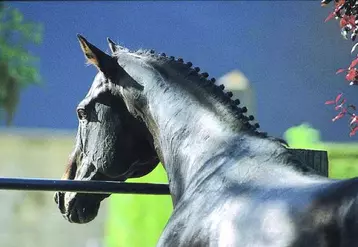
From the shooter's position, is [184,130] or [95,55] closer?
[184,130]

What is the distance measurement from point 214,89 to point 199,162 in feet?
0.96

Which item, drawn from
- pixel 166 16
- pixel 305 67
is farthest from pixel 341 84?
pixel 166 16

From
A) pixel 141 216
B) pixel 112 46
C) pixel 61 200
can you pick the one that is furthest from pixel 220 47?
pixel 112 46

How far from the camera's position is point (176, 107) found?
11.6 ft

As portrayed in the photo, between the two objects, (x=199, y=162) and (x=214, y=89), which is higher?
(x=214, y=89)

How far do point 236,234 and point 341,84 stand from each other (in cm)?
1150

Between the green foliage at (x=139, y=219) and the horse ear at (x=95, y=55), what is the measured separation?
140 inches

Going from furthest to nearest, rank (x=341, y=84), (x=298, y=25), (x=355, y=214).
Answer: (x=298, y=25) < (x=341, y=84) < (x=355, y=214)

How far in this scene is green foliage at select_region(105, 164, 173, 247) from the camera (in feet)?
24.7

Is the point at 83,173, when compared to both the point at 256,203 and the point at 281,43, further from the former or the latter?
the point at 281,43

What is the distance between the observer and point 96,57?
3.77m

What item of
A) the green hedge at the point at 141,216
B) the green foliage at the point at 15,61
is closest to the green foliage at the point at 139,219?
the green hedge at the point at 141,216

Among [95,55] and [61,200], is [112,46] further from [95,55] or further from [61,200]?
[61,200]

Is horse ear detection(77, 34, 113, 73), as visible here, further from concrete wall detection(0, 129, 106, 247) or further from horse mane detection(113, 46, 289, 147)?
concrete wall detection(0, 129, 106, 247)
